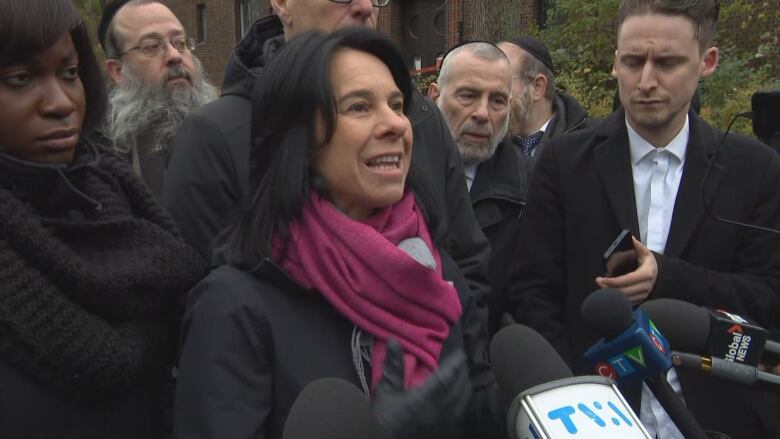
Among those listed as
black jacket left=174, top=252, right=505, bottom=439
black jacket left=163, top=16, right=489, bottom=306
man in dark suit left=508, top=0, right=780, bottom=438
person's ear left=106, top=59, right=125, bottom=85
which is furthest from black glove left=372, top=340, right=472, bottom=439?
person's ear left=106, top=59, right=125, bottom=85

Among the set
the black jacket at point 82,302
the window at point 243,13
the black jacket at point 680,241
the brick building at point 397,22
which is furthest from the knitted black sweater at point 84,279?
the window at point 243,13

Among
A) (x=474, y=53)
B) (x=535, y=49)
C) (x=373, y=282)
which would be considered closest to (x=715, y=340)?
(x=373, y=282)

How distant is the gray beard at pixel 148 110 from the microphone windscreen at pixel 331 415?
2.75m

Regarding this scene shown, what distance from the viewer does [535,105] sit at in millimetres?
5234

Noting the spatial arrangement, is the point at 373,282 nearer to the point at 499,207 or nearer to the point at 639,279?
the point at 639,279

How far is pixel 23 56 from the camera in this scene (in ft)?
5.99

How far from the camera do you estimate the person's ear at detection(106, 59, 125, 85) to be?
14.3 feet

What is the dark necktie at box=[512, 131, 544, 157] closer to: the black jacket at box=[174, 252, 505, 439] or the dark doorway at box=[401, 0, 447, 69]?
the black jacket at box=[174, 252, 505, 439]

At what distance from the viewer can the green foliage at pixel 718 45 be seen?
10.1 m

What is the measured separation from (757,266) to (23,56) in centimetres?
215

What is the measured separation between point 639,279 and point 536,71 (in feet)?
10.3

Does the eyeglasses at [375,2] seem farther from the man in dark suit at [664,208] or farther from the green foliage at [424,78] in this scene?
the green foliage at [424,78]

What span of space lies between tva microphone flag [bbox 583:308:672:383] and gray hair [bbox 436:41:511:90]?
2579 millimetres

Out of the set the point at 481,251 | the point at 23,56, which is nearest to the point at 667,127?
the point at 481,251
